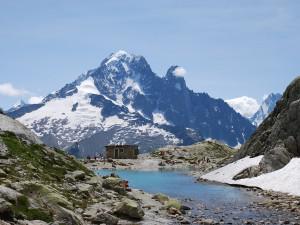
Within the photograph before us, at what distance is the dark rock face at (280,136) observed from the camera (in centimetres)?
7438

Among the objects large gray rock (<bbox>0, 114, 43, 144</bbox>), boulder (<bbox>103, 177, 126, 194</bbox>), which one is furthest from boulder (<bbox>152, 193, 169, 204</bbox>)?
large gray rock (<bbox>0, 114, 43, 144</bbox>)

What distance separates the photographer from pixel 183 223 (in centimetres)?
3619

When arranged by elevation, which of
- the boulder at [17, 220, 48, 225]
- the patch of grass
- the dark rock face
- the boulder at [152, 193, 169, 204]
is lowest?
the boulder at [17, 220, 48, 225]

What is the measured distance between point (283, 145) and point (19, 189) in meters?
57.3

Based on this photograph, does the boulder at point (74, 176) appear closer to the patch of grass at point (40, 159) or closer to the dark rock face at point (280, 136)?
the patch of grass at point (40, 159)

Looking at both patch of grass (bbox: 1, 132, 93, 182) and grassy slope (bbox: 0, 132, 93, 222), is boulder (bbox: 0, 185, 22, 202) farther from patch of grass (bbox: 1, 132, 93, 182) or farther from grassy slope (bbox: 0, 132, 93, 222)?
patch of grass (bbox: 1, 132, 93, 182)

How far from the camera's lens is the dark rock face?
7438 centimetres

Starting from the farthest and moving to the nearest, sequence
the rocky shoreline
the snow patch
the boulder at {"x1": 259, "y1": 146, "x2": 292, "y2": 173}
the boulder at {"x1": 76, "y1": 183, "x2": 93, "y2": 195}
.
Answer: the boulder at {"x1": 259, "y1": 146, "x2": 292, "y2": 173}
the snow patch
the boulder at {"x1": 76, "y1": 183, "x2": 93, "y2": 195}
the rocky shoreline

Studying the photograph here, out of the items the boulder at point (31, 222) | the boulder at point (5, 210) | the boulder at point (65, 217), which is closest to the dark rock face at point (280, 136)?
the boulder at point (65, 217)

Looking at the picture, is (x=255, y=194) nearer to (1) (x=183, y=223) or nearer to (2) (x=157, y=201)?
(2) (x=157, y=201)

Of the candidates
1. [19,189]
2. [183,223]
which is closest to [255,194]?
[183,223]

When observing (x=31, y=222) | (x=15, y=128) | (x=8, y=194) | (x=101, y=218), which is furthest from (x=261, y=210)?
(x=15, y=128)

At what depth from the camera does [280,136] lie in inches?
3268

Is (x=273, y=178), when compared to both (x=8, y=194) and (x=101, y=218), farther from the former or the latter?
(x=8, y=194)
